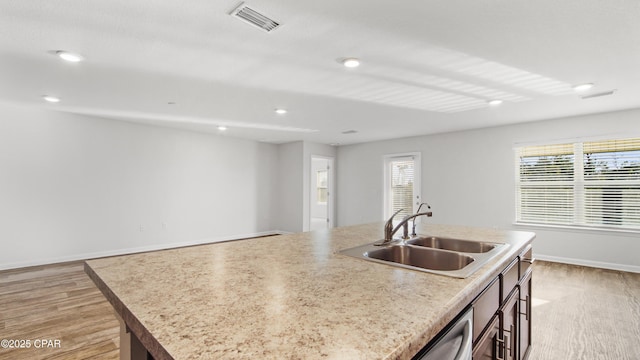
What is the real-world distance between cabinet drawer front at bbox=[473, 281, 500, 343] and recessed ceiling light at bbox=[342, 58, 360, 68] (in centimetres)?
203

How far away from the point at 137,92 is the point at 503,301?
13.3ft

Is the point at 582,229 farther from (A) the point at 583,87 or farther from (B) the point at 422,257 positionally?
(B) the point at 422,257

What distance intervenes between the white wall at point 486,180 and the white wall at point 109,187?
291cm

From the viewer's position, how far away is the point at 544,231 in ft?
16.4

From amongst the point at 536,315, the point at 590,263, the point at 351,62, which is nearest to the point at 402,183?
the point at 590,263

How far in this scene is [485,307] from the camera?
1213 mm

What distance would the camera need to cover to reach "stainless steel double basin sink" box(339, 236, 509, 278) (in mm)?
1487

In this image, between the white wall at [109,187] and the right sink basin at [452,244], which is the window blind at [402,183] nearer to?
the white wall at [109,187]

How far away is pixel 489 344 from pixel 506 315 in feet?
0.88

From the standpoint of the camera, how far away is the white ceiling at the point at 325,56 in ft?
6.37

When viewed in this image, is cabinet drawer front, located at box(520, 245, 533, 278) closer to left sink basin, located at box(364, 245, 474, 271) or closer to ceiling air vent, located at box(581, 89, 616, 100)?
left sink basin, located at box(364, 245, 474, 271)

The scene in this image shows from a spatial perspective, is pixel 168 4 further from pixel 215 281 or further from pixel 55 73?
pixel 55 73

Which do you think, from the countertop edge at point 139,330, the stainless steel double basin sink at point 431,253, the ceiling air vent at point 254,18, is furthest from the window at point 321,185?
the countertop edge at point 139,330

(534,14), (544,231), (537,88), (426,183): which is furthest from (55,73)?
(544,231)
